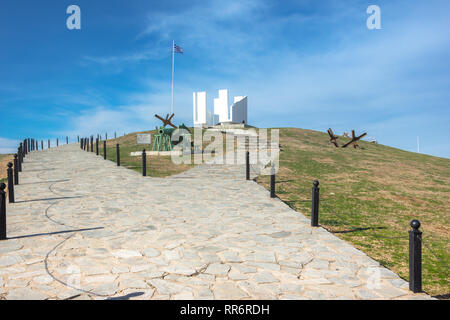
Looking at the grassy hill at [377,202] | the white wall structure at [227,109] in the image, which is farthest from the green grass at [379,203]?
the white wall structure at [227,109]

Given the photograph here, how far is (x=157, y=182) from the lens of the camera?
43.4ft

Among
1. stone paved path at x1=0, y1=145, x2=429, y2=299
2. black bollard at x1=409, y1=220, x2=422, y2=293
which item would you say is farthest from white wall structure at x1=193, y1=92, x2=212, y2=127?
black bollard at x1=409, y1=220, x2=422, y2=293

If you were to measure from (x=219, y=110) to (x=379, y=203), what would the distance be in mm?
37263

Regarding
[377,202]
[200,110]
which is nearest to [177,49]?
[200,110]

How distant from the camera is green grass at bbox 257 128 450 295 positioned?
576cm

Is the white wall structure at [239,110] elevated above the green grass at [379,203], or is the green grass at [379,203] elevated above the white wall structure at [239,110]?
the white wall structure at [239,110]

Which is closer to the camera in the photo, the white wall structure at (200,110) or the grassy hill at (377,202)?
the grassy hill at (377,202)

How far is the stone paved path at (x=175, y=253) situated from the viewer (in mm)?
3873

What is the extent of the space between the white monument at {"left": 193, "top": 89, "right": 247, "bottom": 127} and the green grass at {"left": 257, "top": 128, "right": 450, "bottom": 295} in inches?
990

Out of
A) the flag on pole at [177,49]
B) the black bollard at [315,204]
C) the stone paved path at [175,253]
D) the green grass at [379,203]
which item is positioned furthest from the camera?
the flag on pole at [177,49]

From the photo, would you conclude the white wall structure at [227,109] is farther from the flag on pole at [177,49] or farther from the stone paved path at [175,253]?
the stone paved path at [175,253]

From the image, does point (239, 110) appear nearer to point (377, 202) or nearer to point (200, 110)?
point (200, 110)

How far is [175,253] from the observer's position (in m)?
5.16
